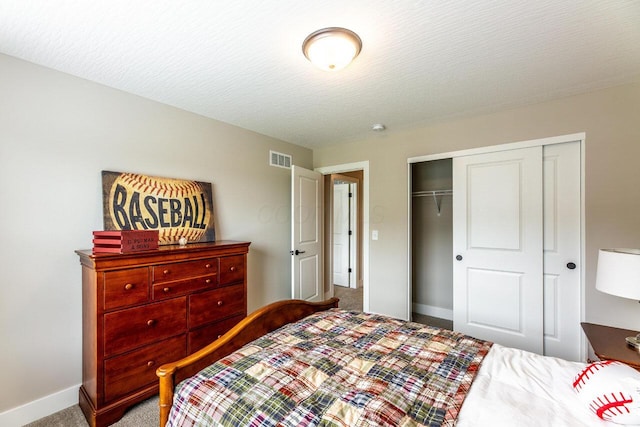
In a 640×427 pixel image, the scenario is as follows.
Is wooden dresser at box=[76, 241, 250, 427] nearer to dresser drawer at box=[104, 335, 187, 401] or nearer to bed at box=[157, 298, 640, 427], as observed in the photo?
dresser drawer at box=[104, 335, 187, 401]

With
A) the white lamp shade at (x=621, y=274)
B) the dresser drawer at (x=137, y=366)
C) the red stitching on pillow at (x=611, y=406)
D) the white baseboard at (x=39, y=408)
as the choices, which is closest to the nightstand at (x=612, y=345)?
the white lamp shade at (x=621, y=274)

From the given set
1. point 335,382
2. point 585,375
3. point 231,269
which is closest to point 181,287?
point 231,269

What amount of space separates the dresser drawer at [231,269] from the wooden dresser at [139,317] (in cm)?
3

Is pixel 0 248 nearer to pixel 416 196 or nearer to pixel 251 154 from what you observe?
pixel 251 154

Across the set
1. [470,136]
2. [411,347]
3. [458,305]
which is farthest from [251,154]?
[458,305]

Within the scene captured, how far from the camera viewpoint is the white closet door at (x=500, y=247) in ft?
8.57

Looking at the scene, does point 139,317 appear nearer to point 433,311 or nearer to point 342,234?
point 433,311

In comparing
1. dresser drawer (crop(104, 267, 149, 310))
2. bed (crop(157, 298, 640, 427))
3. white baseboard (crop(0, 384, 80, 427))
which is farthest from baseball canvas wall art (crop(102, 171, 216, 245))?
bed (crop(157, 298, 640, 427))

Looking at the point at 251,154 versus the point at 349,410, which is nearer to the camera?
the point at 349,410

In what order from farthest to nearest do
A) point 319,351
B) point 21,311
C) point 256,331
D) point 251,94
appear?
point 251,94 < point 21,311 < point 256,331 < point 319,351

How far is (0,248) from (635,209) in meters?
4.46

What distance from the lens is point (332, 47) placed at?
1620 millimetres

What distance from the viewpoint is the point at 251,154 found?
3336mm

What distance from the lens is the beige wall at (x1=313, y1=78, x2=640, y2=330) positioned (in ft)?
7.13
